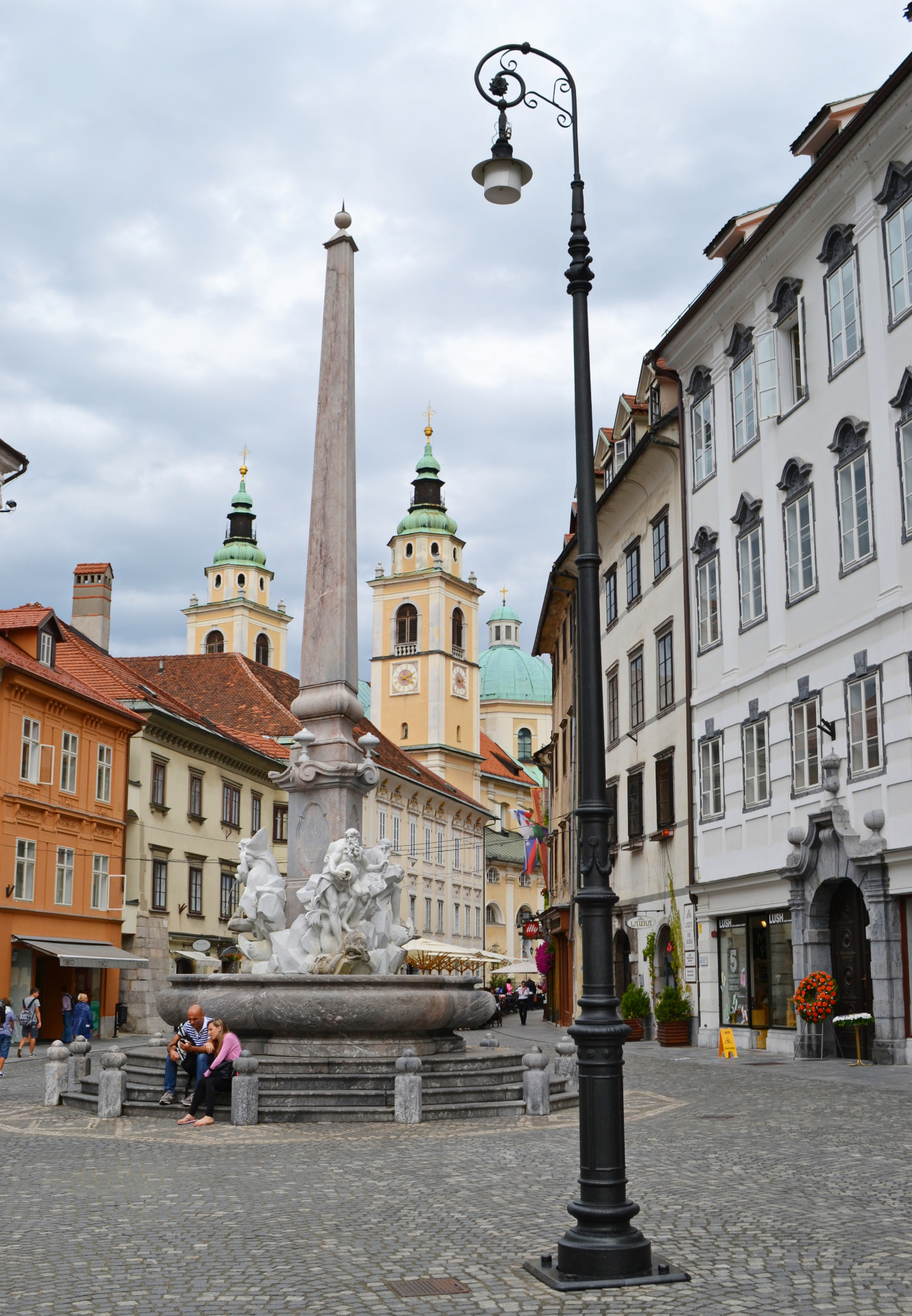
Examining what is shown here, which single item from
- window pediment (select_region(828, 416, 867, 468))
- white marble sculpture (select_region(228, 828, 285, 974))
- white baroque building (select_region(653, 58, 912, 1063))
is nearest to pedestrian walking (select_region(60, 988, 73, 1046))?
white baroque building (select_region(653, 58, 912, 1063))

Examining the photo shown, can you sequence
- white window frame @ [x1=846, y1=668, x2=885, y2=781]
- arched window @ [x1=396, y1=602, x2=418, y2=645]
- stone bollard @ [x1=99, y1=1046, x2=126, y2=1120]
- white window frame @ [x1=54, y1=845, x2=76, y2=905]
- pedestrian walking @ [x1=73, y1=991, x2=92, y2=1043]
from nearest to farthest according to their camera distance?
stone bollard @ [x1=99, y1=1046, x2=126, y2=1120], white window frame @ [x1=846, y1=668, x2=885, y2=781], pedestrian walking @ [x1=73, y1=991, x2=92, y2=1043], white window frame @ [x1=54, y1=845, x2=76, y2=905], arched window @ [x1=396, y1=602, x2=418, y2=645]

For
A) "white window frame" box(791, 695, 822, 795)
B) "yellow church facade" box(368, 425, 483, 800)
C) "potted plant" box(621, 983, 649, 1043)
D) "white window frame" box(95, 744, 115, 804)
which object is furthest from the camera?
"yellow church facade" box(368, 425, 483, 800)

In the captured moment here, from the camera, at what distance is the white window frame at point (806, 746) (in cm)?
2436

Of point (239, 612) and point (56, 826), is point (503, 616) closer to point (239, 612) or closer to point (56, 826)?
point (239, 612)

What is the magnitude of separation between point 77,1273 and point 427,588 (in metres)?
101

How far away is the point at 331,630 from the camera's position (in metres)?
20.1

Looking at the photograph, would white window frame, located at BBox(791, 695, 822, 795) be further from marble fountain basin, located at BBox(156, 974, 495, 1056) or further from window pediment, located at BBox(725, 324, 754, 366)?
marble fountain basin, located at BBox(156, 974, 495, 1056)

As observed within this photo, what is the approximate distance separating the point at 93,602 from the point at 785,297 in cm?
3044

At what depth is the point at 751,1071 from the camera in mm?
21328

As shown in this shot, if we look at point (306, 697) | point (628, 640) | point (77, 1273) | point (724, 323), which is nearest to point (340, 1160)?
point (77, 1273)

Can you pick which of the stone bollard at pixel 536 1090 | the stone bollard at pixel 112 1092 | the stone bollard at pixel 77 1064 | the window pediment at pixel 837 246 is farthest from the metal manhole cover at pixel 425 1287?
the window pediment at pixel 837 246

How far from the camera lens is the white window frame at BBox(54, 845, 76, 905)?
121 feet

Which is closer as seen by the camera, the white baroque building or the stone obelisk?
the stone obelisk

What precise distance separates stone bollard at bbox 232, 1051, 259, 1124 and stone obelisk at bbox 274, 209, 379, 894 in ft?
15.0
